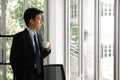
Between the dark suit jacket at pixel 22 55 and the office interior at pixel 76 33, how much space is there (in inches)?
41.5

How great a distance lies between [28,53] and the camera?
2.37 metres

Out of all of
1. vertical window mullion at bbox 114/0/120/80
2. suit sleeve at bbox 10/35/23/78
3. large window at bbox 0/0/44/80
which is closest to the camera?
suit sleeve at bbox 10/35/23/78

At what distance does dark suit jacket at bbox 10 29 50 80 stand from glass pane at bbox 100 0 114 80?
1.65 metres

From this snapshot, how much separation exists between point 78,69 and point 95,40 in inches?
20.6

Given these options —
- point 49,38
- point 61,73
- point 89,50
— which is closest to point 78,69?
point 89,50

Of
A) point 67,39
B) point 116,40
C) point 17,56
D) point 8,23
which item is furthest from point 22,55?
point 116,40

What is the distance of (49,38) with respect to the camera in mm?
A: 3484

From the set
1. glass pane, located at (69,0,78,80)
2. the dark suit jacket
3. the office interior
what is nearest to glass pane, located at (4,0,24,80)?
the office interior

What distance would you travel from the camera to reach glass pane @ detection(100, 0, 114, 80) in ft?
12.0

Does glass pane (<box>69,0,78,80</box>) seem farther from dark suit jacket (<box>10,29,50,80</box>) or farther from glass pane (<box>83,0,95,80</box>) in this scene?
dark suit jacket (<box>10,29,50,80</box>)

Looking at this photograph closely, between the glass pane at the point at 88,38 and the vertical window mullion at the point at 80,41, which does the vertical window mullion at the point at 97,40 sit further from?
the vertical window mullion at the point at 80,41

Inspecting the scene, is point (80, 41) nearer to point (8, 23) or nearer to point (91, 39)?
point (91, 39)

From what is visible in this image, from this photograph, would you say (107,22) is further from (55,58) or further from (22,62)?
(22,62)

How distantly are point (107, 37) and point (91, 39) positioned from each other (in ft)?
0.82
